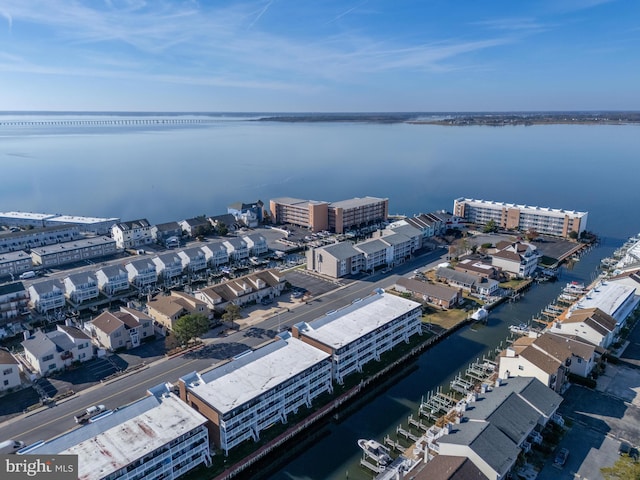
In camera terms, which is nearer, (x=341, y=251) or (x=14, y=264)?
(x=14, y=264)

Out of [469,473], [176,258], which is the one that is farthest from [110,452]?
[176,258]

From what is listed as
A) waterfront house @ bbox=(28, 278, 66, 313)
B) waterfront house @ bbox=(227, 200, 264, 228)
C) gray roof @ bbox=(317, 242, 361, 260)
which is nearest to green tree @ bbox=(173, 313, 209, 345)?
waterfront house @ bbox=(28, 278, 66, 313)

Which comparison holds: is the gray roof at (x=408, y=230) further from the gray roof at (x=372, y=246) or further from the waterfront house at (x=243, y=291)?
the waterfront house at (x=243, y=291)

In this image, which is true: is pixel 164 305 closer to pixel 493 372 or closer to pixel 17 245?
pixel 493 372

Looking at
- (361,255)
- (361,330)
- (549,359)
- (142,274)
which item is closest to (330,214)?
(361,255)

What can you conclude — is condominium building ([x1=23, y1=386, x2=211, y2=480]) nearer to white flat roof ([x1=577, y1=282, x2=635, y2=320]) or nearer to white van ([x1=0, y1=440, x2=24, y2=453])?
white van ([x1=0, y1=440, x2=24, y2=453])

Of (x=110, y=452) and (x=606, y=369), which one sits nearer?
(x=110, y=452)

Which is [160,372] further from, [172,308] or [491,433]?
[491,433]
